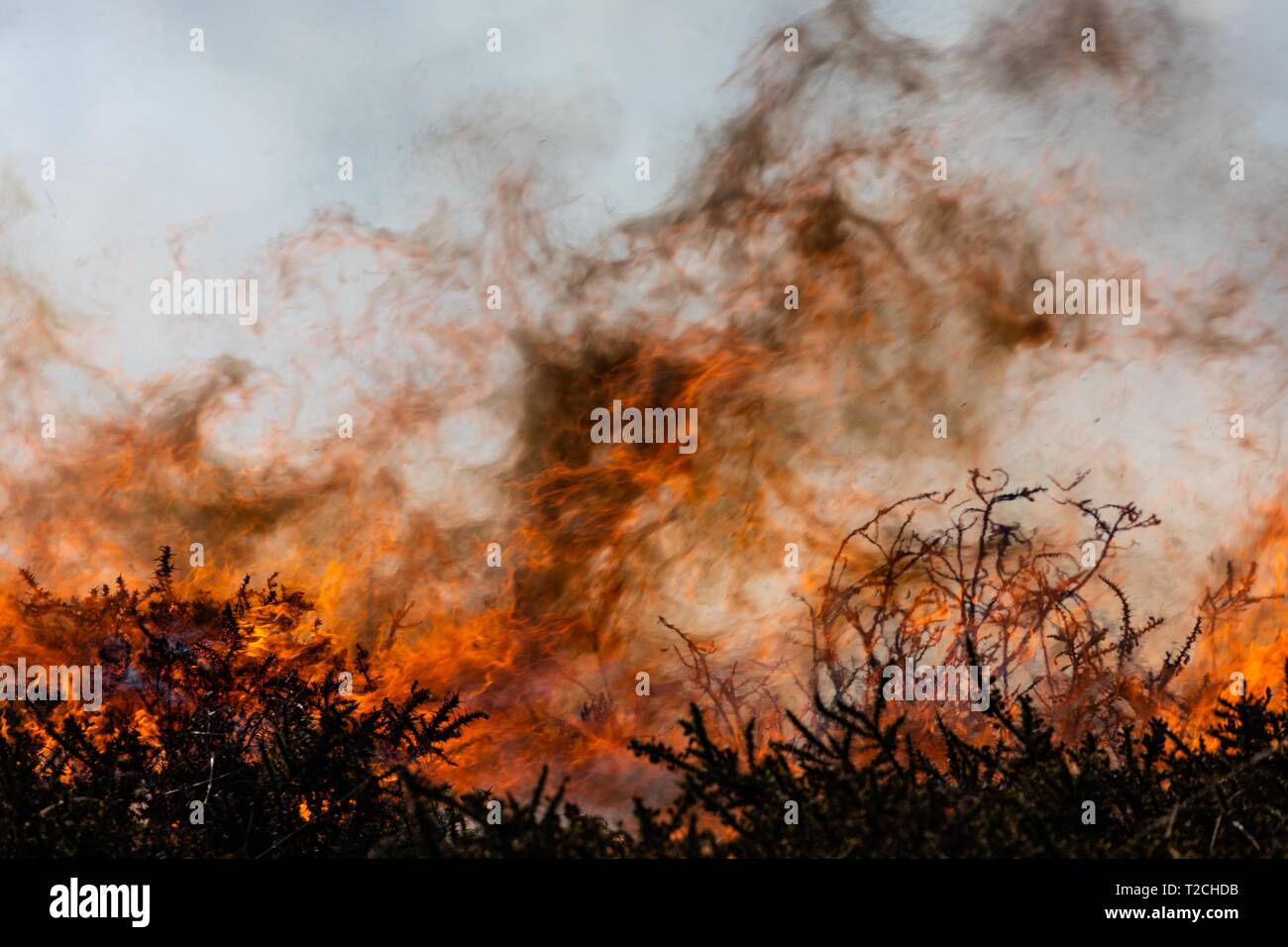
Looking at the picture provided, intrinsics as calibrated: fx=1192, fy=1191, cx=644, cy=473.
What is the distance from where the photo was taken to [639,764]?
18.6 ft

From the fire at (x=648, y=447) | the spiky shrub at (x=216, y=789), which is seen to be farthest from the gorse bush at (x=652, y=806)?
the fire at (x=648, y=447)

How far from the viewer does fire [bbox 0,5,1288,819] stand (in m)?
5.84

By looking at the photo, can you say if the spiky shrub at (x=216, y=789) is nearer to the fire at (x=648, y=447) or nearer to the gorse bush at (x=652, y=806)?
the gorse bush at (x=652, y=806)

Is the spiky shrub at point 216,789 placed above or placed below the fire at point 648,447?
below

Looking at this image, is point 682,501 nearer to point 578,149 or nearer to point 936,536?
point 936,536

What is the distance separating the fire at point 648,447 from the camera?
584 cm

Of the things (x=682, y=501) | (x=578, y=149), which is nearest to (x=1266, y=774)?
(x=682, y=501)

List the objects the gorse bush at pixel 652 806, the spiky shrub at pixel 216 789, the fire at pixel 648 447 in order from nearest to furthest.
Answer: the gorse bush at pixel 652 806, the spiky shrub at pixel 216 789, the fire at pixel 648 447

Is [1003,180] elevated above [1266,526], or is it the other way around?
[1003,180]

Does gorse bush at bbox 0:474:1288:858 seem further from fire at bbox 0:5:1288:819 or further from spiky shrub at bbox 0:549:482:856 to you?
fire at bbox 0:5:1288:819

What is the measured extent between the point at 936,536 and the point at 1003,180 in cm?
194

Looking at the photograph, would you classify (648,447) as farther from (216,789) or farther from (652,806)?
(216,789)

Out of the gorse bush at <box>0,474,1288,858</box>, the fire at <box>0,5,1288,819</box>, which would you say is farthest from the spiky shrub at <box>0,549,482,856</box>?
the fire at <box>0,5,1288,819</box>
